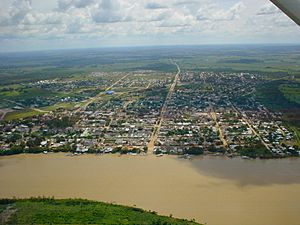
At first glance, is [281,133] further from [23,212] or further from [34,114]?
[34,114]

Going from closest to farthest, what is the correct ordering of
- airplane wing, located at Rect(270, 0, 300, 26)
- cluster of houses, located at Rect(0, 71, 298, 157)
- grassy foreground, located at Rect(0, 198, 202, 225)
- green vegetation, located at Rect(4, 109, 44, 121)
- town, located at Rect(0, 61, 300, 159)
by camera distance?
1. airplane wing, located at Rect(270, 0, 300, 26)
2. grassy foreground, located at Rect(0, 198, 202, 225)
3. town, located at Rect(0, 61, 300, 159)
4. cluster of houses, located at Rect(0, 71, 298, 157)
5. green vegetation, located at Rect(4, 109, 44, 121)

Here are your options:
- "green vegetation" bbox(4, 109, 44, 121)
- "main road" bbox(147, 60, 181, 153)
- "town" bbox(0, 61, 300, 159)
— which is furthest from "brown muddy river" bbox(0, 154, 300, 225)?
"green vegetation" bbox(4, 109, 44, 121)

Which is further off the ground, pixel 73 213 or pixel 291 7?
pixel 291 7

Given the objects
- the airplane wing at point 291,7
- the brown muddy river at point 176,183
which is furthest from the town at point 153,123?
the airplane wing at point 291,7

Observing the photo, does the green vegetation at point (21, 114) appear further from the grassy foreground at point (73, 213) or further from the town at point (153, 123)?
the grassy foreground at point (73, 213)

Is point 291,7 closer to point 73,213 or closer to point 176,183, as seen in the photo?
point 73,213

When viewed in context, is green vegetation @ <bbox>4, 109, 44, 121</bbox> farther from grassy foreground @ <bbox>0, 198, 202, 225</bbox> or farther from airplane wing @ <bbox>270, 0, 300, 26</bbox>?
airplane wing @ <bbox>270, 0, 300, 26</bbox>

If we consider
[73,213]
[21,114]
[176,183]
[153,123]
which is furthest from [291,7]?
[21,114]
